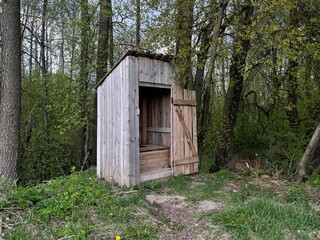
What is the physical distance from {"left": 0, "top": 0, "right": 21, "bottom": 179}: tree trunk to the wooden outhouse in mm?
1899

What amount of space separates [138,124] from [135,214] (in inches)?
74.4

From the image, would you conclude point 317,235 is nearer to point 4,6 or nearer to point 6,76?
point 6,76

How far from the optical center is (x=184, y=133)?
19.6ft

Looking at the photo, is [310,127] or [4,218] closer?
[4,218]

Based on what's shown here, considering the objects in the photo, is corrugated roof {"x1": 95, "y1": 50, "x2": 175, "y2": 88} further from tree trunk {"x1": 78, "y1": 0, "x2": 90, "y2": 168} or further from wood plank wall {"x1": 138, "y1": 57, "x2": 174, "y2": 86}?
tree trunk {"x1": 78, "y1": 0, "x2": 90, "y2": 168}

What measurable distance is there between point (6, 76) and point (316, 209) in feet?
21.0

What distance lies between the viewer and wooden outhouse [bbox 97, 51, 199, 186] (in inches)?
198

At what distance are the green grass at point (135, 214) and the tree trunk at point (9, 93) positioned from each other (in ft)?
6.05

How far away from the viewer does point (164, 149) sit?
599cm

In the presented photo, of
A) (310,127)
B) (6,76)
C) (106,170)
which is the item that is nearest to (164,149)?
(106,170)

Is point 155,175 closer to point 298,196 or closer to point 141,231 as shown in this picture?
point 141,231

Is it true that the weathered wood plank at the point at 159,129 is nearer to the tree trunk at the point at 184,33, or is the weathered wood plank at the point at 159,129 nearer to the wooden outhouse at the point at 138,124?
the wooden outhouse at the point at 138,124

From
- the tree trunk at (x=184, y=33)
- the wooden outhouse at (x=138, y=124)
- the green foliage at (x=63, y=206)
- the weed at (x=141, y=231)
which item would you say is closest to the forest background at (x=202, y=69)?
the tree trunk at (x=184, y=33)

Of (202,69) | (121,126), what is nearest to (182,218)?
(121,126)
